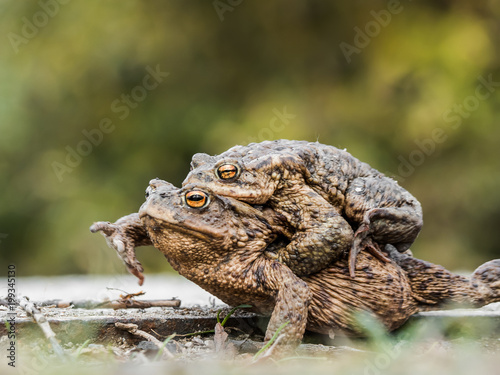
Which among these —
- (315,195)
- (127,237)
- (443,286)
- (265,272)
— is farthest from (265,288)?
(443,286)

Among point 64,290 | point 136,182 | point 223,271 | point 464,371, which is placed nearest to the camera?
point 464,371

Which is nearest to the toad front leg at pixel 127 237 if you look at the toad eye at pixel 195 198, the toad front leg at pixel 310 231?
the toad eye at pixel 195 198

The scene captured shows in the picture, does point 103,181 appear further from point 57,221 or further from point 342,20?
point 342,20

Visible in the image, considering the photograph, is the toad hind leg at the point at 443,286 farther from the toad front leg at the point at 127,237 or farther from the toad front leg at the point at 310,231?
the toad front leg at the point at 127,237

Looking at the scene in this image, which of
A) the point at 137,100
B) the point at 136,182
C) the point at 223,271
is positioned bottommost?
the point at 223,271

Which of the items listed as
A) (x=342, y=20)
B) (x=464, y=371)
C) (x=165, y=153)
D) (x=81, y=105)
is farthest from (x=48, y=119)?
(x=464, y=371)

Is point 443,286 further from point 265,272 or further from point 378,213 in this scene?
point 265,272

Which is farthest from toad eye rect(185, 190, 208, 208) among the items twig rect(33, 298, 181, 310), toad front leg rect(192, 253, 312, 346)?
twig rect(33, 298, 181, 310)
